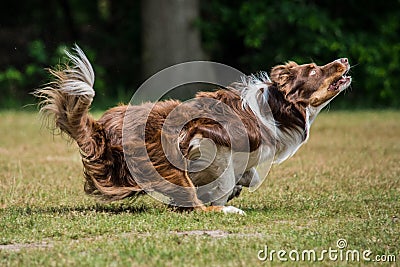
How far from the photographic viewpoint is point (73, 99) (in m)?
6.72

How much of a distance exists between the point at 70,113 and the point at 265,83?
6.05 ft

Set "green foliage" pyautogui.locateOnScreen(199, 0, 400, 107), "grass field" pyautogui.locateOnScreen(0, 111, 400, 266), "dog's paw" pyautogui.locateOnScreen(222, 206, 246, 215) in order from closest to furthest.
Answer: "grass field" pyautogui.locateOnScreen(0, 111, 400, 266), "dog's paw" pyautogui.locateOnScreen(222, 206, 246, 215), "green foliage" pyautogui.locateOnScreen(199, 0, 400, 107)

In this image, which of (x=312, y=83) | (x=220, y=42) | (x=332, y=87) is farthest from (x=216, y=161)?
(x=220, y=42)

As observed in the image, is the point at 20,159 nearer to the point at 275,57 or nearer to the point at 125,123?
the point at 125,123

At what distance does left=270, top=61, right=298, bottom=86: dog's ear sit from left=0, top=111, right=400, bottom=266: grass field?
1.22 m

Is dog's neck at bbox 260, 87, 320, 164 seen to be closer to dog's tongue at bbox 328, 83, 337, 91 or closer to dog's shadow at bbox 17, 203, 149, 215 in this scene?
dog's tongue at bbox 328, 83, 337, 91

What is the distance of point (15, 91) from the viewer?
20438 mm

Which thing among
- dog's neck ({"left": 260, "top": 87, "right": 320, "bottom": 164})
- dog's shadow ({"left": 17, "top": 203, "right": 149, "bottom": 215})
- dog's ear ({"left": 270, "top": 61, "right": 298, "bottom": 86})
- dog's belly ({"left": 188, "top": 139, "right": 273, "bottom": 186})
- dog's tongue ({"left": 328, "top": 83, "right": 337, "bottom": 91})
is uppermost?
dog's ear ({"left": 270, "top": 61, "right": 298, "bottom": 86})

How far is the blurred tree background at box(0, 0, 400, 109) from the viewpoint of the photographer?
754 inches

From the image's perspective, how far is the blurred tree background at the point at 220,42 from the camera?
19156 mm

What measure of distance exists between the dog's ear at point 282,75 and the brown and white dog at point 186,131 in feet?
0.03

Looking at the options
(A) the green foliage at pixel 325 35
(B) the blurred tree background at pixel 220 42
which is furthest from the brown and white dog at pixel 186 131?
(A) the green foliage at pixel 325 35

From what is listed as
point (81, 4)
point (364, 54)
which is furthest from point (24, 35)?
point (364, 54)

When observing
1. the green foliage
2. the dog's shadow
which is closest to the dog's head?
the dog's shadow
